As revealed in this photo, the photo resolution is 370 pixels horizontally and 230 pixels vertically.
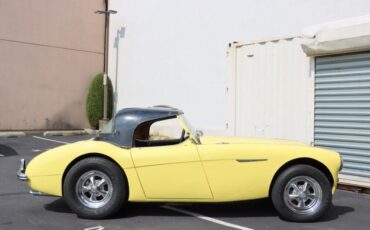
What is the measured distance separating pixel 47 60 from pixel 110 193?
13150 mm

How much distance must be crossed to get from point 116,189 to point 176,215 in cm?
83

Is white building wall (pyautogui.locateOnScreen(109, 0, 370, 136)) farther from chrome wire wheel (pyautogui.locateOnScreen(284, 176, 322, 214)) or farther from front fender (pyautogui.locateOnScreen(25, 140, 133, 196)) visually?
front fender (pyautogui.locateOnScreen(25, 140, 133, 196))

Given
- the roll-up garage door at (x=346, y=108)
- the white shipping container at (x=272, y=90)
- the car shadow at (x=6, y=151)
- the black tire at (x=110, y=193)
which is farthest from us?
the car shadow at (x=6, y=151)

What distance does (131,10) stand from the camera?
17453 millimetres

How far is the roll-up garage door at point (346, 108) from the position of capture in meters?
7.40

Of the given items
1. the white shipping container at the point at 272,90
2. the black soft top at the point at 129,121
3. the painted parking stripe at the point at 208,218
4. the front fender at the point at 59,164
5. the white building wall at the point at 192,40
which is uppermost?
the white building wall at the point at 192,40

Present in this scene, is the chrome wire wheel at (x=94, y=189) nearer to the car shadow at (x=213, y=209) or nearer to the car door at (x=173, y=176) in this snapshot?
the car shadow at (x=213, y=209)

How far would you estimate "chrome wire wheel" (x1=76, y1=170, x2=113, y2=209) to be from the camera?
5430mm

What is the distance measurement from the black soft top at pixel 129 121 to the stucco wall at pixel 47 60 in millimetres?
12071

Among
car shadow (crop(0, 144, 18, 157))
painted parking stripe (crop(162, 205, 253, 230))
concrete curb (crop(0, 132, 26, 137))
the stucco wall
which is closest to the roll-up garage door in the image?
painted parking stripe (crop(162, 205, 253, 230))

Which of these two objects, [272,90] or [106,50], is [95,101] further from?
[272,90]

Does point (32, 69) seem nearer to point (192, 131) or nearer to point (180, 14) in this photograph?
point (180, 14)

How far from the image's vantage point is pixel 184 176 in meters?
5.41

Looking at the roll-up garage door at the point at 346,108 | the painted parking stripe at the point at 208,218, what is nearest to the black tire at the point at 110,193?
the painted parking stripe at the point at 208,218
